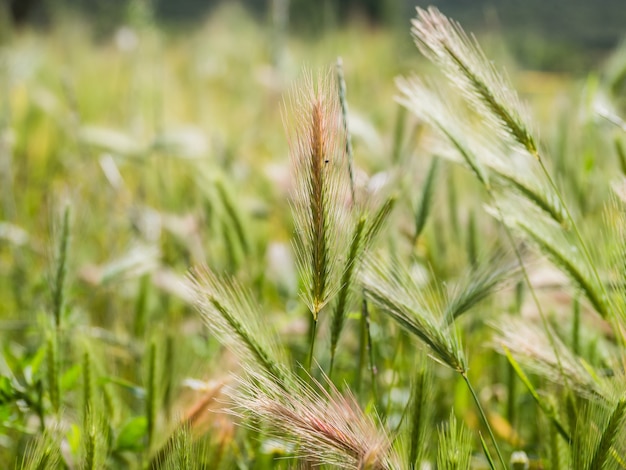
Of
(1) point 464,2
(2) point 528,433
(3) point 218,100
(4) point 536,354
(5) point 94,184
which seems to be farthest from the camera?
(1) point 464,2

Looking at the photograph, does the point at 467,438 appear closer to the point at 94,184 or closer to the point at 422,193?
the point at 422,193

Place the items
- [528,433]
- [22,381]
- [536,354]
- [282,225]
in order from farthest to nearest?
[282,225] < [528,433] < [22,381] < [536,354]

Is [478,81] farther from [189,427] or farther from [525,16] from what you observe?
[525,16]

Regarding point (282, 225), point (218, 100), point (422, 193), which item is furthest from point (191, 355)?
point (218, 100)

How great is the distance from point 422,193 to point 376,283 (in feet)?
0.84

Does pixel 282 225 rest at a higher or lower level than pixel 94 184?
lower

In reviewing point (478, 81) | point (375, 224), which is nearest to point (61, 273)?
point (375, 224)

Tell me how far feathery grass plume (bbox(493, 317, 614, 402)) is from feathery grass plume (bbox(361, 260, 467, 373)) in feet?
0.31

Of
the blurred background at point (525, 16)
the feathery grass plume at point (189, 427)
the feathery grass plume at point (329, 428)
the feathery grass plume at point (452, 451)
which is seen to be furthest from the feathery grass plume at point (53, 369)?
A: the blurred background at point (525, 16)

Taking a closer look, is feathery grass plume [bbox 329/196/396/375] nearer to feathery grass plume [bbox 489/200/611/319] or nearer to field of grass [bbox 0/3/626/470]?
field of grass [bbox 0/3/626/470]

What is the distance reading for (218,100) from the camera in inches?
156

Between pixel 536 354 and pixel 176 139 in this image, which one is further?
pixel 176 139

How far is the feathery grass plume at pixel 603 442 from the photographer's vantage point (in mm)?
A: 491

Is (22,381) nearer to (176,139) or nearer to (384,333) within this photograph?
(384,333)
